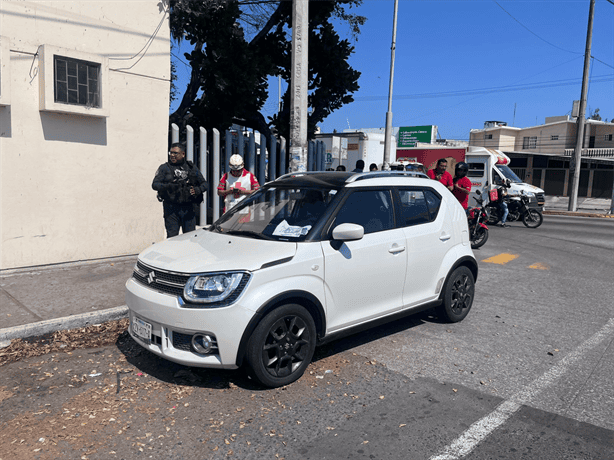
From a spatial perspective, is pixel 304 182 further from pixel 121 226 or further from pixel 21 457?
pixel 121 226

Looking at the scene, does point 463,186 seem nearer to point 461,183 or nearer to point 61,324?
point 461,183

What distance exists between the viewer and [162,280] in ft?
13.3

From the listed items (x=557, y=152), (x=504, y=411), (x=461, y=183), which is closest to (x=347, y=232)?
(x=504, y=411)

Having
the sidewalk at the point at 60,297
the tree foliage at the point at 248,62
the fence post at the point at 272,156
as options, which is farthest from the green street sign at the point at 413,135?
the sidewalk at the point at 60,297

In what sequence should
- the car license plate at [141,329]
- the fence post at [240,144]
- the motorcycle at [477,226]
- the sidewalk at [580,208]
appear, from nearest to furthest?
1. the car license plate at [141,329]
2. the fence post at [240,144]
3. the motorcycle at [477,226]
4. the sidewalk at [580,208]

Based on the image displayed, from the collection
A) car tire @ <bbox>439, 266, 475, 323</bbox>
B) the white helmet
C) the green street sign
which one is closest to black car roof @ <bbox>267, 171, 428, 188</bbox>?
car tire @ <bbox>439, 266, 475, 323</bbox>

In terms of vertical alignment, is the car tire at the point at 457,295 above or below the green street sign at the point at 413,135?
below

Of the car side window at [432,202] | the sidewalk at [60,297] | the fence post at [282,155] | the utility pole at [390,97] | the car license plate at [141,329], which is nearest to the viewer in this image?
the car license plate at [141,329]

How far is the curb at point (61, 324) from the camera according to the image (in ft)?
16.5

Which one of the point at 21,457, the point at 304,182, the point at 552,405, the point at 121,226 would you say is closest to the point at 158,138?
the point at 121,226

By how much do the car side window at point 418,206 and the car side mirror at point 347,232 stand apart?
0.91 m

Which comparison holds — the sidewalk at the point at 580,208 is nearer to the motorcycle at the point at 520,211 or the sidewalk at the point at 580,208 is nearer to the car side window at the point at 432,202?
the motorcycle at the point at 520,211

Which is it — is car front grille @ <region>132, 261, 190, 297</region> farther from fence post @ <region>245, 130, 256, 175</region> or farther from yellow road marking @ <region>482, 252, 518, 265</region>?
yellow road marking @ <region>482, 252, 518, 265</region>

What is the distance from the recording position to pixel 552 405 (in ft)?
12.6
